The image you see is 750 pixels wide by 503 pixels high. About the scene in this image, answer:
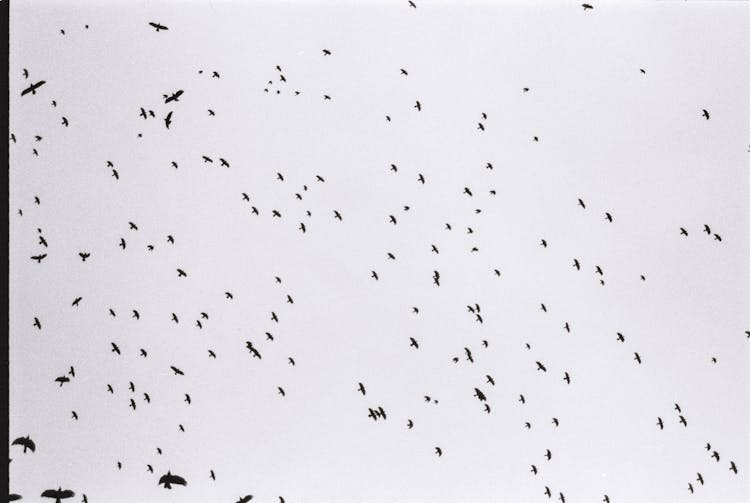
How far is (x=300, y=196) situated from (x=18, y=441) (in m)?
16.4

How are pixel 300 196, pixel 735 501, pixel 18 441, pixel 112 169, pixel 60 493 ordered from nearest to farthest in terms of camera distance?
pixel 60 493
pixel 18 441
pixel 112 169
pixel 300 196
pixel 735 501

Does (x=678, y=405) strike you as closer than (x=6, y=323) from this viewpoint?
No

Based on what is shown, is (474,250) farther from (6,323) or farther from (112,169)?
(6,323)

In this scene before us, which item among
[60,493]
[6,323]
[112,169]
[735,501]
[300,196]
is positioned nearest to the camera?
[6,323]

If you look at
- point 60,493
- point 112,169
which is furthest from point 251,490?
point 60,493

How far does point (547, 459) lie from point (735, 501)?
5.83m

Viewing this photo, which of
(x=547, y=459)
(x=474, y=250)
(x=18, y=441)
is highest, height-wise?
(x=18, y=441)

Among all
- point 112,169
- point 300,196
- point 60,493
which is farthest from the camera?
point 300,196

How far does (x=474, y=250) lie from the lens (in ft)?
77.6

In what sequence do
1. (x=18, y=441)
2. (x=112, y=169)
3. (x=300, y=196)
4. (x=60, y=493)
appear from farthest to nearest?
(x=300, y=196), (x=112, y=169), (x=18, y=441), (x=60, y=493)

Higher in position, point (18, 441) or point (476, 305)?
point (18, 441)

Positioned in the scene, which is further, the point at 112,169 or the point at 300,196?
the point at 300,196

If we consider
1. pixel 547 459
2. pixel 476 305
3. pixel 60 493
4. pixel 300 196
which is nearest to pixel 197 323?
pixel 300 196

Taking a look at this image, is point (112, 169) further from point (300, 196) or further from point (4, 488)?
point (4, 488)
